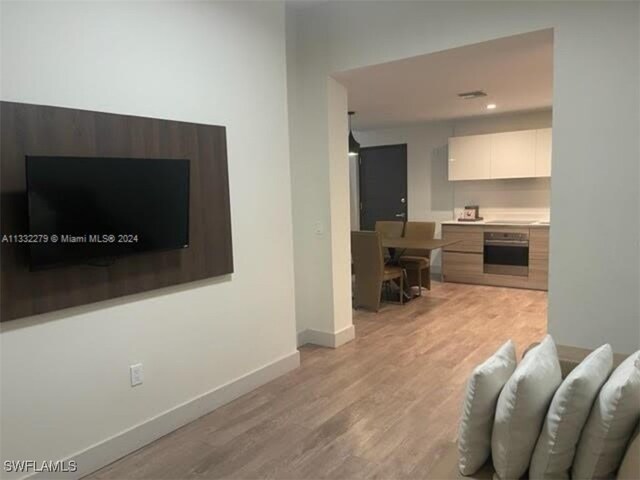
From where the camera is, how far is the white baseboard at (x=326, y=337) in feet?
13.9

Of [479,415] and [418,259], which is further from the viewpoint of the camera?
[418,259]

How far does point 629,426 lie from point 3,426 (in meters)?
2.43

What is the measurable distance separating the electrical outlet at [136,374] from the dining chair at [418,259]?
4.05 metres

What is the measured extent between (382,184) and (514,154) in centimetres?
240

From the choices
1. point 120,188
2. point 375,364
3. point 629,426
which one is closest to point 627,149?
point 629,426

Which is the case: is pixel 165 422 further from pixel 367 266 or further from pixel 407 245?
pixel 407 245

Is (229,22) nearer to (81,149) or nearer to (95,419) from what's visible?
(81,149)

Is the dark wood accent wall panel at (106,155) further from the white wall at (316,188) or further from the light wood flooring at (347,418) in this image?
the white wall at (316,188)

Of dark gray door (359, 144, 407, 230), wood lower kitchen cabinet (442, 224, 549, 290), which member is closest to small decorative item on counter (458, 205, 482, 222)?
wood lower kitchen cabinet (442, 224, 549, 290)

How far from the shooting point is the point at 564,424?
1.33m

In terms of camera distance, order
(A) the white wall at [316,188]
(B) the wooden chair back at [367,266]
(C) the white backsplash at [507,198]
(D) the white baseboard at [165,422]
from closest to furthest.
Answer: (D) the white baseboard at [165,422] < (A) the white wall at [316,188] < (B) the wooden chair back at [367,266] < (C) the white backsplash at [507,198]

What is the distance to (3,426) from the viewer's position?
81.5 inches

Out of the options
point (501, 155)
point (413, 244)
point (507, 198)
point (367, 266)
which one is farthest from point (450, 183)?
point (367, 266)

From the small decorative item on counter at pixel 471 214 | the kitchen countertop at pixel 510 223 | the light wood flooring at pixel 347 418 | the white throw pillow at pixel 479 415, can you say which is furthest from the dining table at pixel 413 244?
the white throw pillow at pixel 479 415
